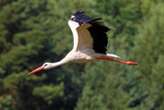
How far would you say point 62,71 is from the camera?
50969 millimetres

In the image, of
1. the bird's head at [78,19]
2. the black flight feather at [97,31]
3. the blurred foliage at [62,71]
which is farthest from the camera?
the blurred foliage at [62,71]

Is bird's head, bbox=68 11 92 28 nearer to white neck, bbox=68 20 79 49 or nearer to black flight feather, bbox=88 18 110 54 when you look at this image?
white neck, bbox=68 20 79 49

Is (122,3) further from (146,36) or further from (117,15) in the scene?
(146,36)

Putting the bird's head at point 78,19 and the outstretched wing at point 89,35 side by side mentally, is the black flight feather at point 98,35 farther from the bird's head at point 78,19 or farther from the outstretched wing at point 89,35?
the bird's head at point 78,19

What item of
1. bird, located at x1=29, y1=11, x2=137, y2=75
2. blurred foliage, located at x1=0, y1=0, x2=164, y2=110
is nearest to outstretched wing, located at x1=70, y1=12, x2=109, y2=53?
bird, located at x1=29, y1=11, x2=137, y2=75

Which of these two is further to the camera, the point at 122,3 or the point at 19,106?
the point at 122,3

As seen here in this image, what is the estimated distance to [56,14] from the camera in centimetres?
5825

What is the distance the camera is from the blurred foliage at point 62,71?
47375 millimetres

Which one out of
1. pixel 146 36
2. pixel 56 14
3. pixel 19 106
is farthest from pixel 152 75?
pixel 56 14

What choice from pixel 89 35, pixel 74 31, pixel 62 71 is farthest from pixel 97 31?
pixel 62 71

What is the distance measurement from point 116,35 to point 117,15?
4.53 meters

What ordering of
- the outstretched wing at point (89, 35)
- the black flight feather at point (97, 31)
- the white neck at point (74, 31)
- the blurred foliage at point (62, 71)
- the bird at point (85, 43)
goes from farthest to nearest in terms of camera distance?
the blurred foliage at point (62, 71)
the white neck at point (74, 31)
the bird at point (85, 43)
the outstretched wing at point (89, 35)
the black flight feather at point (97, 31)

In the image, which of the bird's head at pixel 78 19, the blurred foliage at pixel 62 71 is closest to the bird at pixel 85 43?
the bird's head at pixel 78 19

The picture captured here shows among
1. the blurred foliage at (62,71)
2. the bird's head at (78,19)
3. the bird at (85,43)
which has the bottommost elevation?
the blurred foliage at (62,71)
